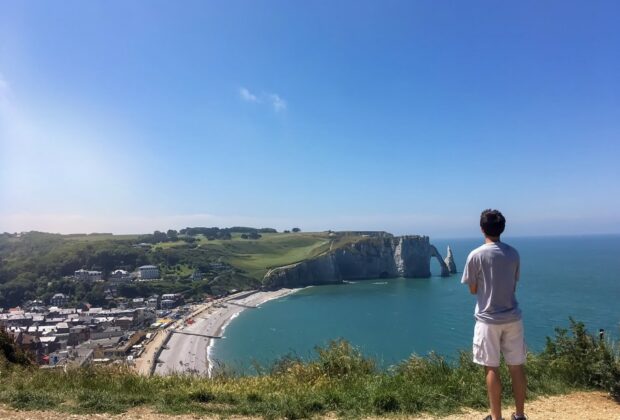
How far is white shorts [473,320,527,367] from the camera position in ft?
10.6

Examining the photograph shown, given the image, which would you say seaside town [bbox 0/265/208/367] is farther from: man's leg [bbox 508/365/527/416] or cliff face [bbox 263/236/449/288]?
cliff face [bbox 263/236/449/288]

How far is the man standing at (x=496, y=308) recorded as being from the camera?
10.5ft

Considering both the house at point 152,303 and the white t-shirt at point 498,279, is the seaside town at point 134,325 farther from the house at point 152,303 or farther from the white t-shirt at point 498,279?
the white t-shirt at point 498,279

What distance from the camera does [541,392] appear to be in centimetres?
457

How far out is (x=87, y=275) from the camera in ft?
235

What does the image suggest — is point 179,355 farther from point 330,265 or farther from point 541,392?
point 330,265

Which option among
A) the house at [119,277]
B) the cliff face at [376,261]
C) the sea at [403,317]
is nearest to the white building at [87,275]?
the house at [119,277]

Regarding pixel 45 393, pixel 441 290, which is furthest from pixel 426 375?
pixel 441 290

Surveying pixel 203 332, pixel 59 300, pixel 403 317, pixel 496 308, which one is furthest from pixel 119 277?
pixel 496 308

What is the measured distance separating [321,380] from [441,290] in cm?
6589

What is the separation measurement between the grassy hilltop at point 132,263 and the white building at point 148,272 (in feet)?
10.1

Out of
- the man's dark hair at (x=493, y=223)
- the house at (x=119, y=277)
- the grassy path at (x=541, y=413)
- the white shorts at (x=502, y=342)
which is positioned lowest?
the house at (x=119, y=277)

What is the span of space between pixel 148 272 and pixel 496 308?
81308 mm

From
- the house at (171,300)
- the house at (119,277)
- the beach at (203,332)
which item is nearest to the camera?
the beach at (203,332)
